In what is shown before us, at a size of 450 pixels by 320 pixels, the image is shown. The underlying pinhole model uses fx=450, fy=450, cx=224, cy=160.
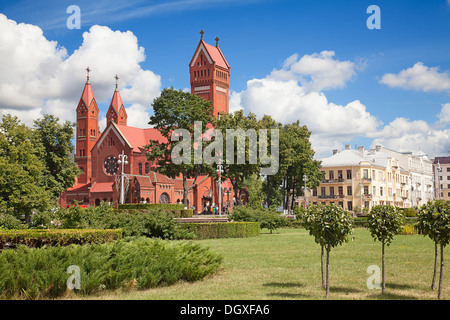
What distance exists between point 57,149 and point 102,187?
A: 1106 inches

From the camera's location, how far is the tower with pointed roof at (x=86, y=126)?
88.9 m

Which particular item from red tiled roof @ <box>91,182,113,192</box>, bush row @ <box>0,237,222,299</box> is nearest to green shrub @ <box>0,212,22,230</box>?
bush row @ <box>0,237,222,299</box>

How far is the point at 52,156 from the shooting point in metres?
47.2

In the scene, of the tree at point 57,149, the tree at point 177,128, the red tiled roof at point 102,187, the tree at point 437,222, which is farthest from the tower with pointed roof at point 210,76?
the tree at point 437,222

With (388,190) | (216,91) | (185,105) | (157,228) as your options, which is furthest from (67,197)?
(157,228)

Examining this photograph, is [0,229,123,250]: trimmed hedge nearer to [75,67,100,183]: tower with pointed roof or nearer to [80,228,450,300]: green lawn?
[80,228,450,300]: green lawn

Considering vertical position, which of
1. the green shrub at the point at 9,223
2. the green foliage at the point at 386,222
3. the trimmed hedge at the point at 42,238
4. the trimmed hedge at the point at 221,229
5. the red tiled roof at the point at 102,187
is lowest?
the trimmed hedge at the point at 221,229

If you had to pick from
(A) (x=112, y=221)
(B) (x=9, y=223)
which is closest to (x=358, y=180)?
(A) (x=112, y=221)

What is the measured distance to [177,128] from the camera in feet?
166

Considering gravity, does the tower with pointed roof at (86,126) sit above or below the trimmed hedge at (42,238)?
above

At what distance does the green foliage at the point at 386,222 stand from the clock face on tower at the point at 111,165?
69324mm

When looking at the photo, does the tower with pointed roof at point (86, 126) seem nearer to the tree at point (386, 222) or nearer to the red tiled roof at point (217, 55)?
the red tiled roof at point (217, 55)

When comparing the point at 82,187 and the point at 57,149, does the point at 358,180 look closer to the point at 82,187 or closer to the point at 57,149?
the point at 57,149

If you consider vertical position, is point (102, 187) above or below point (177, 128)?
below
